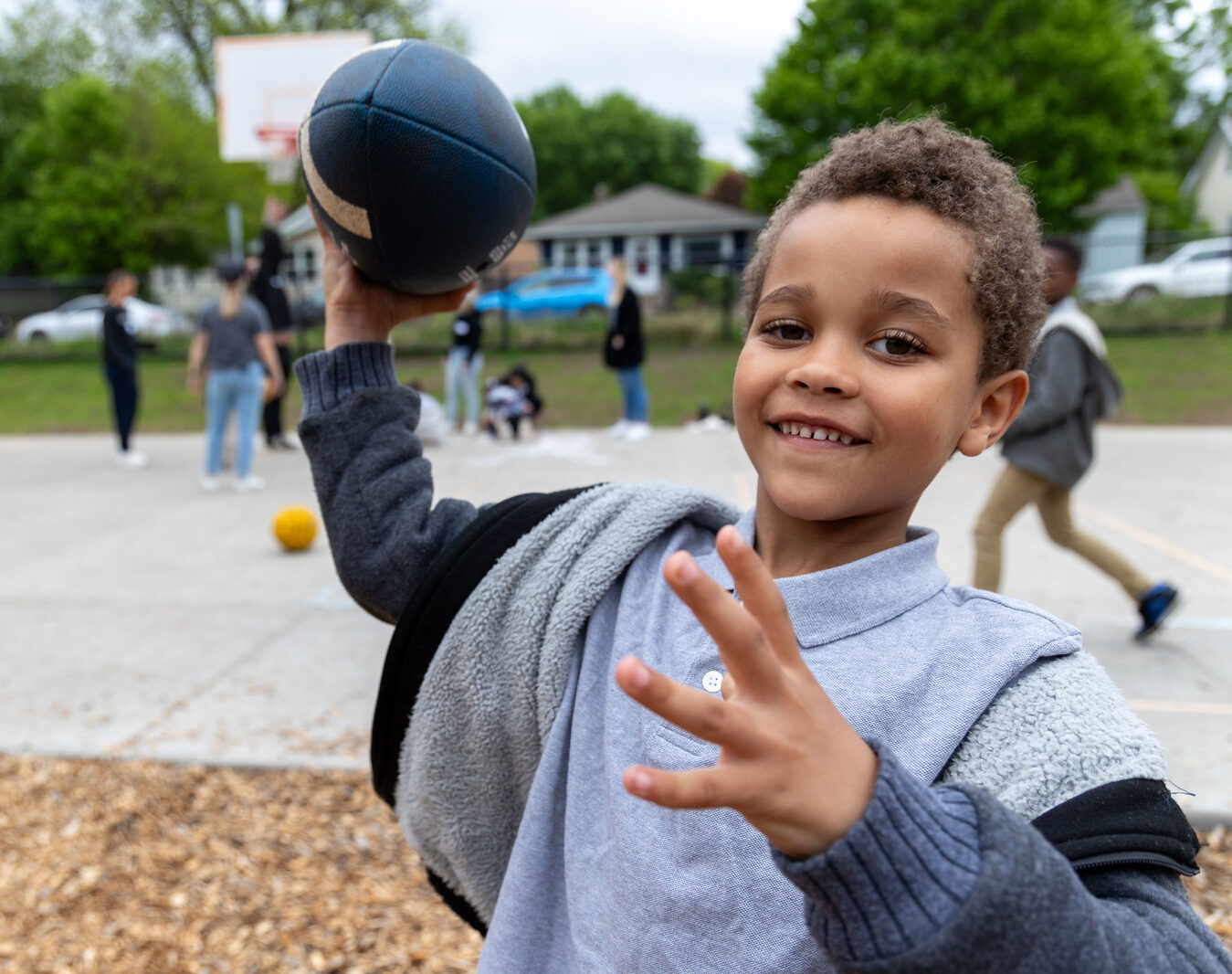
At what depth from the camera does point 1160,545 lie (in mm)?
5586

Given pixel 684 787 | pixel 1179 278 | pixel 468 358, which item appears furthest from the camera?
pixel 1179 278

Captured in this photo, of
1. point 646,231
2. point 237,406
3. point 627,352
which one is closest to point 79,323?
point 237,406

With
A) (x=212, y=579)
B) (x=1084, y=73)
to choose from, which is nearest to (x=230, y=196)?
(x=1084, y=73)

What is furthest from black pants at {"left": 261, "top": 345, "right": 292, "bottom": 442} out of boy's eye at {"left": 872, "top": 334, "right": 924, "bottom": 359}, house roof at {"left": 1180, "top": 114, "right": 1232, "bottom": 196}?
house roof at {"left": 1180, "top": 114, "right": 1232, "bottom": 196}

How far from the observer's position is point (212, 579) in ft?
17.4

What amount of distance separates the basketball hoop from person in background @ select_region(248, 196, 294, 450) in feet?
8.49

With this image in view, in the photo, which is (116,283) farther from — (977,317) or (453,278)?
(977,317)

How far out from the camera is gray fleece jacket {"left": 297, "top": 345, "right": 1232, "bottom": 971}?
75cm

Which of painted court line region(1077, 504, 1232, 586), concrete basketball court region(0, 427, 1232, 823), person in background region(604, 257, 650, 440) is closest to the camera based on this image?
concrete basketball court region(0, 427, 1232, 823)

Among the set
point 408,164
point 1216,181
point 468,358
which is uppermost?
point 1216,181

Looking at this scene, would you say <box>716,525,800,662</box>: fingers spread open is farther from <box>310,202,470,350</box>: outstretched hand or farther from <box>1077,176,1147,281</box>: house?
<box>1077,176,1147,281</box>: house

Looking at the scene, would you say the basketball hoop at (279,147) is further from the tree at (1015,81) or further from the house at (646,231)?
the house at (646,231)

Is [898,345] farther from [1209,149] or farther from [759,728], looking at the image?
[1209,149]

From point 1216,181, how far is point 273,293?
39390 mm
